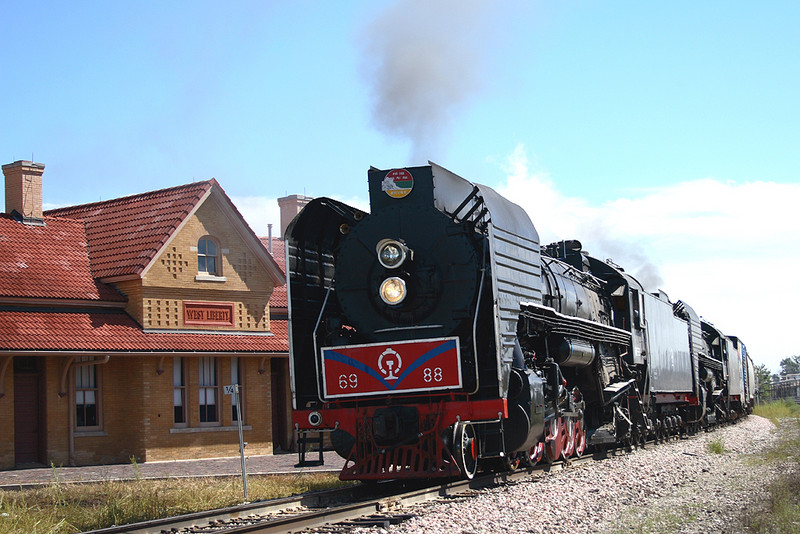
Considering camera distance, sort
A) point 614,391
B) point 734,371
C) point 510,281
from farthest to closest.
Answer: point 734,371, point 614,391, point 510,281

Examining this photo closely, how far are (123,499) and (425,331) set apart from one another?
13.9 ft

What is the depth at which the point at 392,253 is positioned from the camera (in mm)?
11797

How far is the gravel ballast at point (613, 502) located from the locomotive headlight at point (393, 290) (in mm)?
2563

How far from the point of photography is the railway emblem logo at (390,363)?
11617 millimetres

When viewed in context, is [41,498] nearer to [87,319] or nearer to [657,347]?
[87,319]

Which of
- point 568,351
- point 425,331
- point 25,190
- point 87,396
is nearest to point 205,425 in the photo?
point 87,396

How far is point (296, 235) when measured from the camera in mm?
13086

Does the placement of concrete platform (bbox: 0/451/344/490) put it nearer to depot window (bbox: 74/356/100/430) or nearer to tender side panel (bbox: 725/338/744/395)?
depot window (bbox: 74/356/100/430)

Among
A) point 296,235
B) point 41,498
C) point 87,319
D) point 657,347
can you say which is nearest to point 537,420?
point 296,235

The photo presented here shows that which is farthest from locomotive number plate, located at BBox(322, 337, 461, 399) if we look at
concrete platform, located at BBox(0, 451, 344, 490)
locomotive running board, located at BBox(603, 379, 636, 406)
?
locomotive running board, located at BBox(603, 379, 636, 406)

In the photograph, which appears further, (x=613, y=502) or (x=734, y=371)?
(x=734, y=371)

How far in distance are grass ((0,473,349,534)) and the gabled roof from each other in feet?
27.2

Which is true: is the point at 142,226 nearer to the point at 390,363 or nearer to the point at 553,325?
the point at 553,325

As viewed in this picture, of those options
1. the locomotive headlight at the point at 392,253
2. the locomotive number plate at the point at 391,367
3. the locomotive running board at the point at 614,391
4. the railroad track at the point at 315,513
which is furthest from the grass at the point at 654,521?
the locomotive running board at the point at 614,391
